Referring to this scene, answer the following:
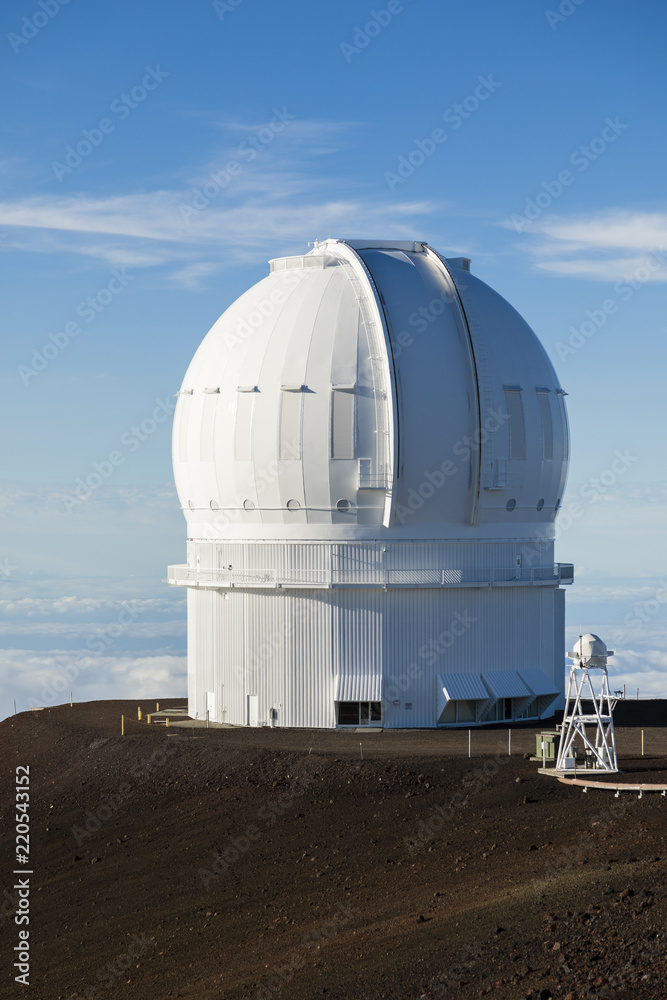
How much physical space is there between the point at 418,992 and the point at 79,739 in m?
17.5

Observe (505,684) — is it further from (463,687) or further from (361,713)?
(361,713)

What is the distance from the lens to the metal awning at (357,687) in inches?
1194

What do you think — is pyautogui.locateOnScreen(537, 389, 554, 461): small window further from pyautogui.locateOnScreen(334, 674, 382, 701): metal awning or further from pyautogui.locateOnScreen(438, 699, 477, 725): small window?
pyautogui.locateOnScreen(334, 674, 382, 701): metal awning

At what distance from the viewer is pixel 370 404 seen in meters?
30.3

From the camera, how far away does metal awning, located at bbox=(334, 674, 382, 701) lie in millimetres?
30328

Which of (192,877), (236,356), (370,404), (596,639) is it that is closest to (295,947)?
(192,877)

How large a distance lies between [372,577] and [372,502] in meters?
1.98

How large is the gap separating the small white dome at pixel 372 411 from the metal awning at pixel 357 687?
374 cm

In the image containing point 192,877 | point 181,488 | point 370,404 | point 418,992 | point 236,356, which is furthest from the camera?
point 181,488

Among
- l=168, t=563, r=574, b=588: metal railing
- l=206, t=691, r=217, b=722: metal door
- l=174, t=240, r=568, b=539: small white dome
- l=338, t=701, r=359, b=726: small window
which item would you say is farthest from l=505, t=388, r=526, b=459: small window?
l=206, t=691, r=217, b=722: metal door

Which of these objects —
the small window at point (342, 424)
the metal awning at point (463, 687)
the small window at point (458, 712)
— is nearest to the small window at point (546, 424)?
the small window at point (342, 424)

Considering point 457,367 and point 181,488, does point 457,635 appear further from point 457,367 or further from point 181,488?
point 181,488

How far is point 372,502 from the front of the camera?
30.6 m

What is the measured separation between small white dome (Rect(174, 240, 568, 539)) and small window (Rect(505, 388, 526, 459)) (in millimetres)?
43
